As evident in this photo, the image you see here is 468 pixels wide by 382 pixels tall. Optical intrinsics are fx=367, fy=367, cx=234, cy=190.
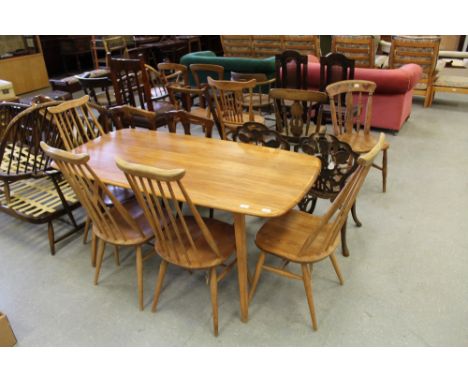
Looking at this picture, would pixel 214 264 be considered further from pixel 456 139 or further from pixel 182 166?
pixel 456 139

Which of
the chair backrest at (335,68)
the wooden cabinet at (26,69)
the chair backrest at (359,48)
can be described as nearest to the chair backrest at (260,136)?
the chair backrest at (335,68)

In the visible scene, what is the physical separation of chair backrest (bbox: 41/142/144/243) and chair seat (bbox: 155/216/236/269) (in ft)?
0.78

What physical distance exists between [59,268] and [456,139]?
4.08 metres

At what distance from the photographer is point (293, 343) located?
1.82 m

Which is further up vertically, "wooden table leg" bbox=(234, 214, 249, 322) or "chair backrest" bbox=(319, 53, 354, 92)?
"chair backrest" bbox=(319, 53, 354, 92)

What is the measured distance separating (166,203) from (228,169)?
48 cm

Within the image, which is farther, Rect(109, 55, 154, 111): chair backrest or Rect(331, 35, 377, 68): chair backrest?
Rect(331, 35, 377, 68): chair backrest

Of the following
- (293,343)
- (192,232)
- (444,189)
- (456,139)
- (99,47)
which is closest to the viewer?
(293,343)

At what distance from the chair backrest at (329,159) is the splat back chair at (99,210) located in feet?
3.56

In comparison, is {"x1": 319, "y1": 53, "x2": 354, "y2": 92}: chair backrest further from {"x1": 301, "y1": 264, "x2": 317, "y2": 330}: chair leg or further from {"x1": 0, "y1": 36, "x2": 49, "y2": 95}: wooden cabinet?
{"x1": 0, "y1": 36, "x2": 49, "y2": 95}: wooden cabinet

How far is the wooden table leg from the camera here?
5.50 ft

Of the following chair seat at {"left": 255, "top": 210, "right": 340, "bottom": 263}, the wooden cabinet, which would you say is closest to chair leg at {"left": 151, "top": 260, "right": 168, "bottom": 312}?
chair seat at {"left": 255, "top": 210, "right": 340, "bottom": 263}

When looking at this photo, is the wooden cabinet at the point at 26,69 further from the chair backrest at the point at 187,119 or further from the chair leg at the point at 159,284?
the chair leg at the point at 159,284

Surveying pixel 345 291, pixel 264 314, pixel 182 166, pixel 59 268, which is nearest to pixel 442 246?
pixel 345 291
